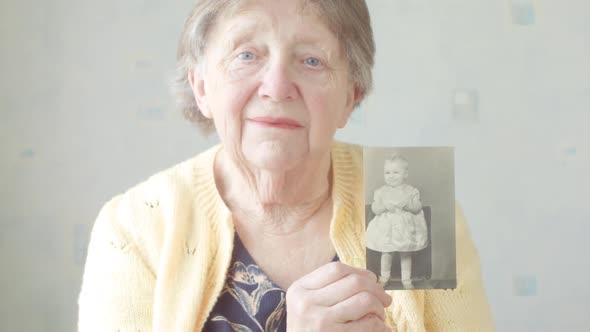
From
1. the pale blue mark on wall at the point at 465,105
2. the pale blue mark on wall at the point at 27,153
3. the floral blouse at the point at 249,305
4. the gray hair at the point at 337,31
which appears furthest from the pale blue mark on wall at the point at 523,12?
the pale blue mark on wall at the point at 27,153

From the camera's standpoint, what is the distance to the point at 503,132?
7.34 feet

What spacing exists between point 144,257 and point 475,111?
1.26m

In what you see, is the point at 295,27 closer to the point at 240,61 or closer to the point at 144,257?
the point at 240,61

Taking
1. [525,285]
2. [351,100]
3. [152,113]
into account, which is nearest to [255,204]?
[351,100]

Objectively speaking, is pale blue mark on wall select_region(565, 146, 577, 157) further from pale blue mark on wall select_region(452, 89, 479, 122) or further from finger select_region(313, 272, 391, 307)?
finger select_region(313, 272, 391, 307)

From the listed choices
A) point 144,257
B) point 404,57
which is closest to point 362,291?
point 144,257

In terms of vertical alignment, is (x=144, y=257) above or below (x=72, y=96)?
below

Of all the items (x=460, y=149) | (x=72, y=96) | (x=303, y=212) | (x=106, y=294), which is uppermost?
(x=72, y=96)

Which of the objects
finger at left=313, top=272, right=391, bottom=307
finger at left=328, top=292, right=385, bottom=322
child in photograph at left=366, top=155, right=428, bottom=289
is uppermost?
child in photograph at left=366, top=155, right=428, bottom=289

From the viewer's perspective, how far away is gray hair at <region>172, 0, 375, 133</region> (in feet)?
4.21

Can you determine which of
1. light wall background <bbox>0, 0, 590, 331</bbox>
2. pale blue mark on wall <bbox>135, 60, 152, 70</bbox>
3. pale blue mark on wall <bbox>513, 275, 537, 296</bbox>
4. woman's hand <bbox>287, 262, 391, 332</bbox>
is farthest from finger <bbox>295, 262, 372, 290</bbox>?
pale blue mark on wall <bbox>513, 275, 537, 296</bbox>

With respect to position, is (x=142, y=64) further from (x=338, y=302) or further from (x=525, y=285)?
(x=525, y=285)

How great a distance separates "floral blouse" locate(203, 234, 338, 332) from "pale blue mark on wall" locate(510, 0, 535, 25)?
4.31ft

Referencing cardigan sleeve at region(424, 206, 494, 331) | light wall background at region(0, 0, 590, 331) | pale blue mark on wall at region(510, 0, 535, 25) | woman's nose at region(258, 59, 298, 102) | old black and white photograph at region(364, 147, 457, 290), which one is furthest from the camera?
pale blue mark on wall at region(510, 0, 535, 25)
